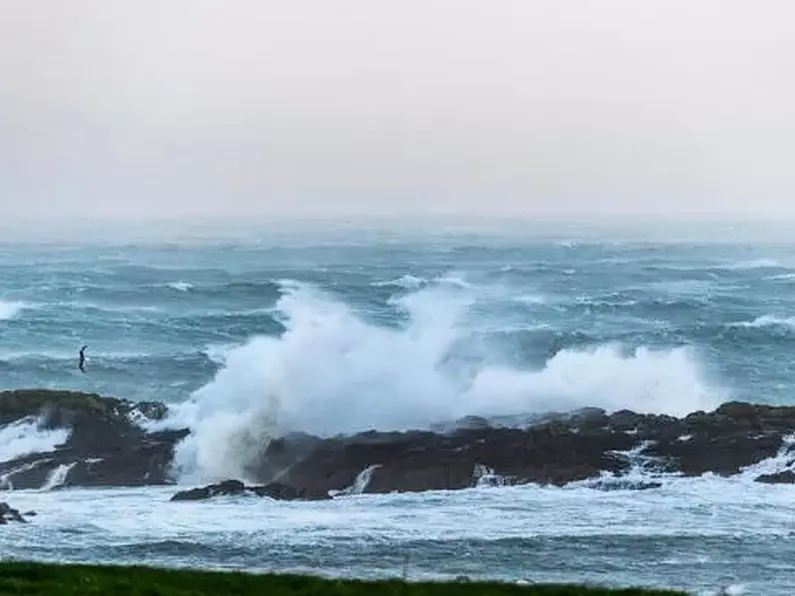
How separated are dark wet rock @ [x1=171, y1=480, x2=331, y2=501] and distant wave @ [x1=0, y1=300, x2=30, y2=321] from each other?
9.02 meters

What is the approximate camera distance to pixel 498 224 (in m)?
25.3

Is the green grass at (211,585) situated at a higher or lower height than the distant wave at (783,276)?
lower

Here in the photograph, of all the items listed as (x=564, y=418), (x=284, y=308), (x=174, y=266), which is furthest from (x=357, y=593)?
(x=174, y=266)

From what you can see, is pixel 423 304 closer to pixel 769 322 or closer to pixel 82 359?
pixel 82 359

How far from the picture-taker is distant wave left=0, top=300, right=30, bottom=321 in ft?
78.1

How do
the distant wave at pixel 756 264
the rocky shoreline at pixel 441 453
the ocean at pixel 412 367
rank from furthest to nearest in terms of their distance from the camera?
the distant wave at pixel 756 264, the rocky shoreline at pixel 441 453, the ocean at pixel 412 367

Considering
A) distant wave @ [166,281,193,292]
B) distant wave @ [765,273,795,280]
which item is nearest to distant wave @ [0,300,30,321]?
distant wave @ [166,281,193,292]

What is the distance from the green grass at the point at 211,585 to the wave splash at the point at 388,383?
26.4ft

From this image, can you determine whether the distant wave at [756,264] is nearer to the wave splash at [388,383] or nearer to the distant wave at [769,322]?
the distant wave at [769,322]

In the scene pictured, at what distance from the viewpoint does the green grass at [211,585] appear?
30.8 feet

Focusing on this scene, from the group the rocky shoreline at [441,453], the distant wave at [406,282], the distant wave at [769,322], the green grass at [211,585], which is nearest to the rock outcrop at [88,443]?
the rocky shoreline at [441,453]

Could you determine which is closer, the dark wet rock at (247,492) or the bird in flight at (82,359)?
the dark wet rock at (247,492)

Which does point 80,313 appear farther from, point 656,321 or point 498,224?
point 656,321

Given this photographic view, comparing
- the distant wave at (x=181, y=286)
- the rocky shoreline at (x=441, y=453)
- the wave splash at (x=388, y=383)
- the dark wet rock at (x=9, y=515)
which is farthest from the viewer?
the distant wave at (x=181, y=286)
